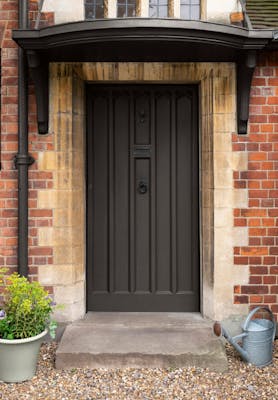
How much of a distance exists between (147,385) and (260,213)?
2.01 m

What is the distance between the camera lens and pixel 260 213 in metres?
4.35

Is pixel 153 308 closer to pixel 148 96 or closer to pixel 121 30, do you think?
pixel 148 96

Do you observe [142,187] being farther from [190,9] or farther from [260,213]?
[190,9]

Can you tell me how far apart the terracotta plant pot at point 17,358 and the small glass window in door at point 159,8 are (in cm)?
312

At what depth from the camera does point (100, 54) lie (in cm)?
406

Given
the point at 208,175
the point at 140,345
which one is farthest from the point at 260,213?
the point at 140,345

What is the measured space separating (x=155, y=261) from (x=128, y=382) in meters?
1.53


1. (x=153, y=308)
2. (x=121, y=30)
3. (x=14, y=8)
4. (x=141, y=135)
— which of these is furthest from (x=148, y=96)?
(x=153, y=308)

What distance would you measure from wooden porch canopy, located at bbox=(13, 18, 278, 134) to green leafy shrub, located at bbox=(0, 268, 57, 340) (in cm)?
160

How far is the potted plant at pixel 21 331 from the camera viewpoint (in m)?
3.44

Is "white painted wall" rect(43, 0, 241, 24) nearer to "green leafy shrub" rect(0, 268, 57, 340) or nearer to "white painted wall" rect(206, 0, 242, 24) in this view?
"white painted wall" rect(206, 0, 242, 24)

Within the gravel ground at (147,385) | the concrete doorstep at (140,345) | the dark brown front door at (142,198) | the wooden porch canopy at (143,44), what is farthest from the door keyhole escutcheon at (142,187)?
the gravel ground at (147,385)

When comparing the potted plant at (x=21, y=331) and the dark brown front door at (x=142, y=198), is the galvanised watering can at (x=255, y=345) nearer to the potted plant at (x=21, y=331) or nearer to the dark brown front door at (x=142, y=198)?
the dark brown front door at (x=142, y=198)

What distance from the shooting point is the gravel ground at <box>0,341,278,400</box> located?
3.26m
